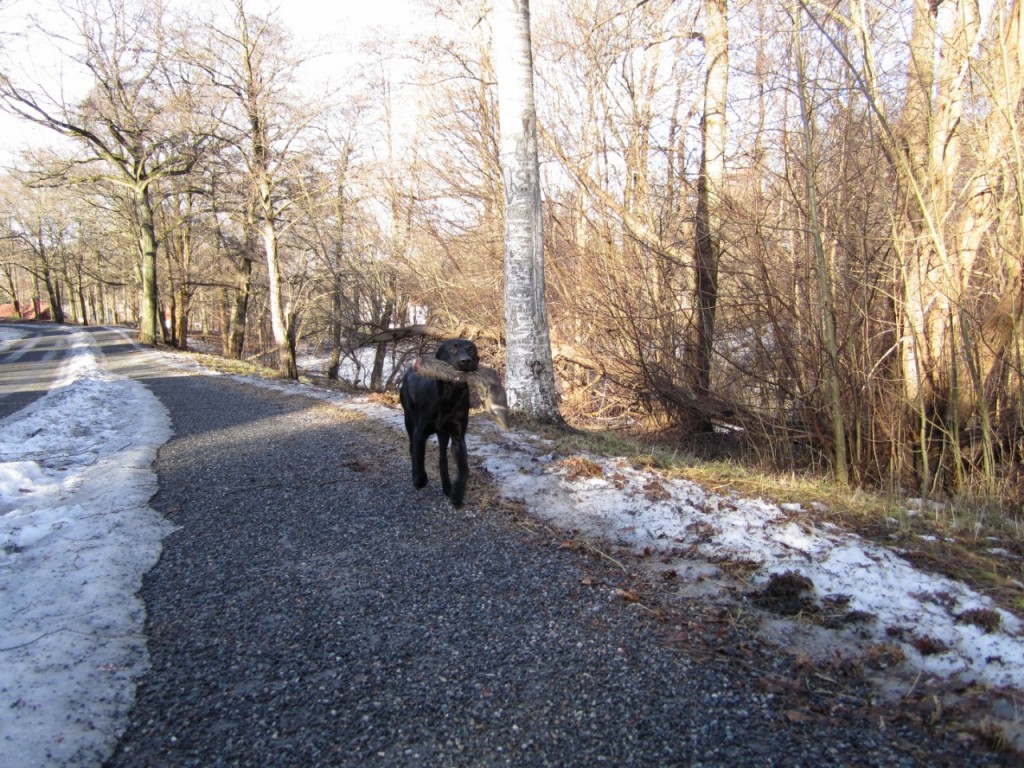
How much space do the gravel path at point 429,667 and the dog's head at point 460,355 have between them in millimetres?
1096

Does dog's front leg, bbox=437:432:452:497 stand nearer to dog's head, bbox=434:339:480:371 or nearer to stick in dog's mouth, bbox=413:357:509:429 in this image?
stick in dog's mouth, bbox=413:357:509:429

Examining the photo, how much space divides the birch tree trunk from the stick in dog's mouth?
9.67ft

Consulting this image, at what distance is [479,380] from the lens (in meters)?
4.49

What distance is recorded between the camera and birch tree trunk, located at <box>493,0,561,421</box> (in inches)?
281

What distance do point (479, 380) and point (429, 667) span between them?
2.34 metres

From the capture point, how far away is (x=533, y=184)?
7.25 m

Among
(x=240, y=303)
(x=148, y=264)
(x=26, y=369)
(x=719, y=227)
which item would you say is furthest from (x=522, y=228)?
(x=148, y=264)

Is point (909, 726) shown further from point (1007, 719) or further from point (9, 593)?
point (9, 593)

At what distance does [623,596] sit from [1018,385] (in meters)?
4.37

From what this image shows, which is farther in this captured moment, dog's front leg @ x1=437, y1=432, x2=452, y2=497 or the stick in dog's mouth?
dog's front leg @ x1=437, y1=432, x2=452, y2=497

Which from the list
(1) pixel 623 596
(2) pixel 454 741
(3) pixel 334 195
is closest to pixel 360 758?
(2) pixel 454 741

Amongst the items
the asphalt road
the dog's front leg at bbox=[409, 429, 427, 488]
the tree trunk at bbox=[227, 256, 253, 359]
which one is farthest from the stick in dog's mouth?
the tree trunk at bbox=[227, 256, 253, 359]

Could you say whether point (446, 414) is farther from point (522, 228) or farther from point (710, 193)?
point (710, 193)

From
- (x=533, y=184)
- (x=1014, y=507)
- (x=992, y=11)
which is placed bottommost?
(x=1014, y=507)
